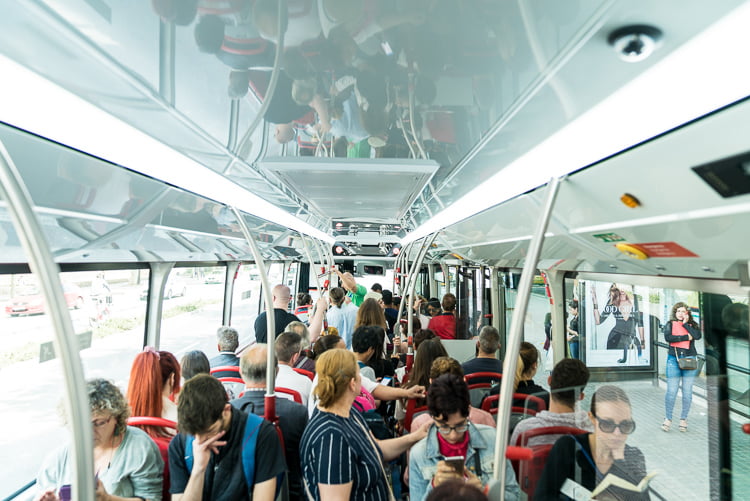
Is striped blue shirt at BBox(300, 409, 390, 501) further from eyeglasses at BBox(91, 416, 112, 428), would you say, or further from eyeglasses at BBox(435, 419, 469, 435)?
eyeglasses at BBox(91, 416, 112, 428)

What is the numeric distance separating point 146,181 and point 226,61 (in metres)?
1.25

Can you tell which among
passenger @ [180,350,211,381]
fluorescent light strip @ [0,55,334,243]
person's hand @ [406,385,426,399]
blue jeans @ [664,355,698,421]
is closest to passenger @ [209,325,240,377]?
passenger @ [180,350,211,381]

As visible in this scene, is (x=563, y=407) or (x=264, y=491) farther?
(x=563, y=407)

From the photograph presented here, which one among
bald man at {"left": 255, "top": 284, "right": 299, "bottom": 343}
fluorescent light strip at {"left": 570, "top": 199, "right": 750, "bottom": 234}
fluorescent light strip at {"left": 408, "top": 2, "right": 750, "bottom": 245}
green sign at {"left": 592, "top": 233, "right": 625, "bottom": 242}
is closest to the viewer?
fluorescent light strip at {"left": 408, "top": 2, "right": 750, "bottom": 245}

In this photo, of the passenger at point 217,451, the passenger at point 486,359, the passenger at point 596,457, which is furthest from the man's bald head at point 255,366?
the passenger at point 486,359

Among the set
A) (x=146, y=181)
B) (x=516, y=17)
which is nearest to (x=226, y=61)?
(x=516, y=17)

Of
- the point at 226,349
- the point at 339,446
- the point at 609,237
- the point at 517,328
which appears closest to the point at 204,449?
the point at 339,446

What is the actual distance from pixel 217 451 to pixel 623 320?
130 inches

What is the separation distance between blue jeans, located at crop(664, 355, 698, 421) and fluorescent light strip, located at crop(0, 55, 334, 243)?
10.3 feet

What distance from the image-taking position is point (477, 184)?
2.83 metres

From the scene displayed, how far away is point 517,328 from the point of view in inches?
63.4

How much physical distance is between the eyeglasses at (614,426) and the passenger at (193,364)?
2.85 meters

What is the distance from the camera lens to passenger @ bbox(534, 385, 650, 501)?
2.30m

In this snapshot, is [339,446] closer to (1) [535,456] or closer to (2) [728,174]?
(1) [535,456]
